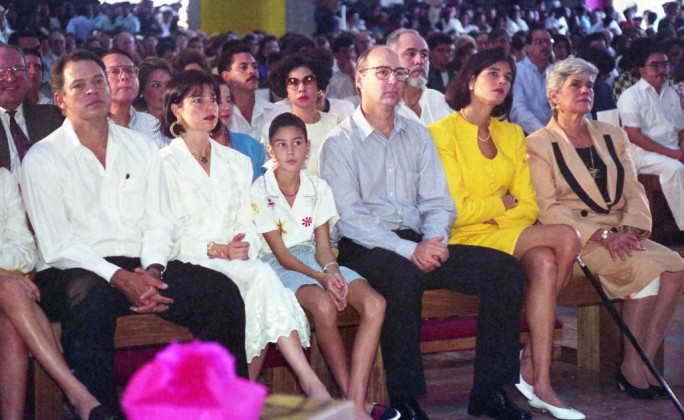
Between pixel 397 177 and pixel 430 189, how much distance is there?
5.7 inches

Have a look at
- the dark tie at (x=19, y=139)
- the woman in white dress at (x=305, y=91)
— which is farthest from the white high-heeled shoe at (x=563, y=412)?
the dark tie at (x=19, y=139)

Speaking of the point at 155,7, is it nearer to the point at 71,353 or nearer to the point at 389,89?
the point at 389,89

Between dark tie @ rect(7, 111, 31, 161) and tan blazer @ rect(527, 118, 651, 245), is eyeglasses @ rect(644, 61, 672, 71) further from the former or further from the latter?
dark tie @ rect(7, 111, 31, 161)

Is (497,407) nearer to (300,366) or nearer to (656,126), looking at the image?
(300,366)

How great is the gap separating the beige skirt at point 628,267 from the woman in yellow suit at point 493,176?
292mm

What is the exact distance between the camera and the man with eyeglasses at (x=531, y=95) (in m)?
7.24

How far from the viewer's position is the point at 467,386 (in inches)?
178

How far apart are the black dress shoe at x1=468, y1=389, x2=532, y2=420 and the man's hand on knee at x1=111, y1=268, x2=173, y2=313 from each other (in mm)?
1244

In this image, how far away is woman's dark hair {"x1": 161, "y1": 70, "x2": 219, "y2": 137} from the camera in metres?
4.07

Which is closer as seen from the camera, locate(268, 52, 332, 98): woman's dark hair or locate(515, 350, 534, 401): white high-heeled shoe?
locate(515, 350, 534, 401): white high-heeled shoe

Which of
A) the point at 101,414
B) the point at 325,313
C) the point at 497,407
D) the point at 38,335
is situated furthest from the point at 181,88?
the point at 497,407

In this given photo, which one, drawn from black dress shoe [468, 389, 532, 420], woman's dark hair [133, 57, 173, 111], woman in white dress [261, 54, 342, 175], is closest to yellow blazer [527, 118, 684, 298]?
black dress shoe [468, 389, 532, 420]

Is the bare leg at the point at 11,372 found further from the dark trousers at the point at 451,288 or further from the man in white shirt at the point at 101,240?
the dark trousers at the point at 451,288

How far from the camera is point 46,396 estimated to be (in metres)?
3.75
